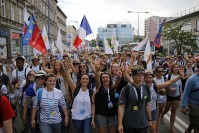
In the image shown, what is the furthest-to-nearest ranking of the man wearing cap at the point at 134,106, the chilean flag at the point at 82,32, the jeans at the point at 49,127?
the chilean flag at the point at 82,32
the jeans at the point at 49,127
the man wearing cap at the point at 134,106

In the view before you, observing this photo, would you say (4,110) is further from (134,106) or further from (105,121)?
(105,121)

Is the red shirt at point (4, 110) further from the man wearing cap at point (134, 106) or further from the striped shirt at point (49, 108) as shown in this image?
the man wearing cap at point (134, 106)

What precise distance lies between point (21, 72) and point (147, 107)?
385 centimetres

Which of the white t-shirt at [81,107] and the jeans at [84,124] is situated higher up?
the white t-shirt at [81,107]

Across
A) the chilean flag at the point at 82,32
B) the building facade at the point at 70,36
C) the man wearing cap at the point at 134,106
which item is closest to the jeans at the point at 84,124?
the man wearing cap at the point at 134,106

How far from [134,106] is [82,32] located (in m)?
8.29

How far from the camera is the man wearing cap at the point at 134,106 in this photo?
374cm

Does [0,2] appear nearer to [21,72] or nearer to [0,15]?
[0,15]

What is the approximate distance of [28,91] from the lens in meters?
4.75

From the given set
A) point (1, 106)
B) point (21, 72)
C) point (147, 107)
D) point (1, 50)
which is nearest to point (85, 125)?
point (147, 107)

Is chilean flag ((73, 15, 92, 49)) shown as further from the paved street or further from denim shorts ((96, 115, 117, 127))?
denim shorts ((96, 115, 117, 127))

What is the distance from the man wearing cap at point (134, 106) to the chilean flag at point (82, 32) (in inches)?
306

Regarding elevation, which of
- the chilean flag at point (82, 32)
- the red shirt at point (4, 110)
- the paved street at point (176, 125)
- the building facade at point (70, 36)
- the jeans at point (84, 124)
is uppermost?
the building facade at point (70, 36)

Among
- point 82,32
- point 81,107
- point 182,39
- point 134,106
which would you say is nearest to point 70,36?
point 182,39
